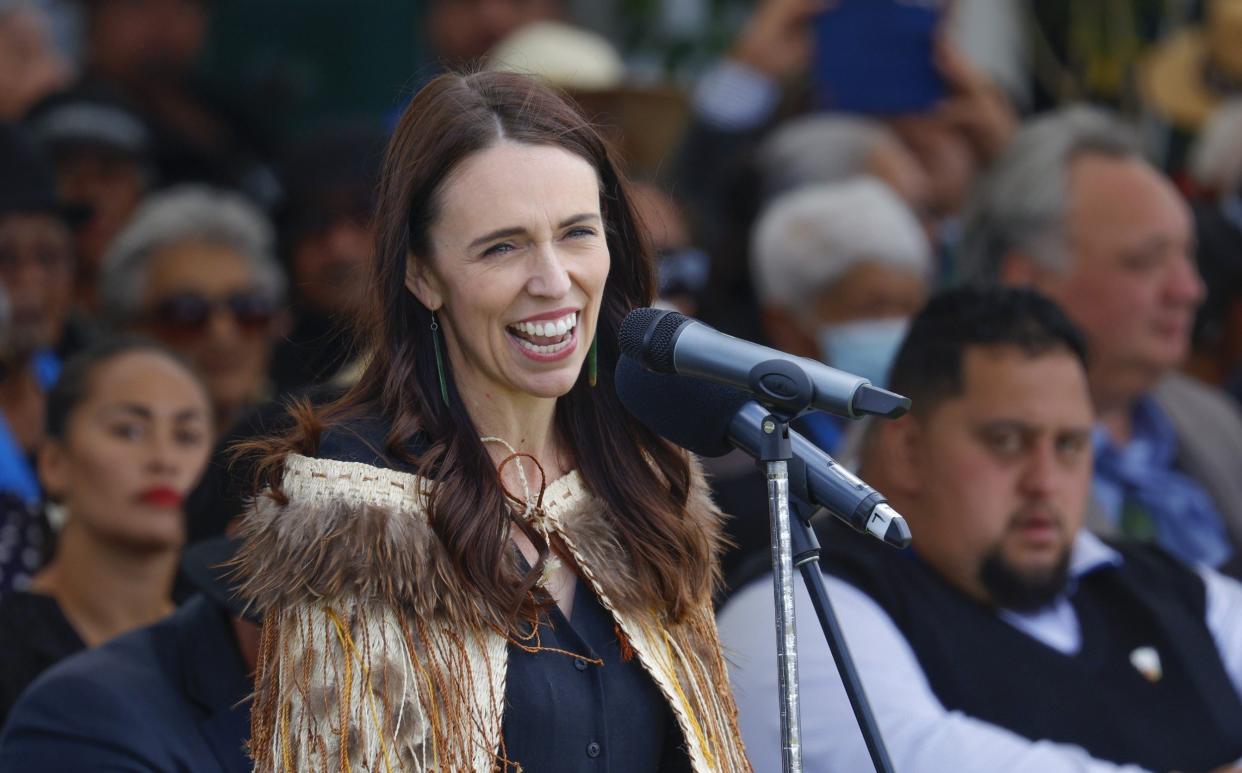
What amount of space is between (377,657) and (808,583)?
62cm

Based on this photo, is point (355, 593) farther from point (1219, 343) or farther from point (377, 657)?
point (1219, 343)

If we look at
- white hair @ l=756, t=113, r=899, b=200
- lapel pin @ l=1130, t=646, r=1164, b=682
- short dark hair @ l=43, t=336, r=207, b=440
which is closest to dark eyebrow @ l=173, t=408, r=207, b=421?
short dark hair @ l=43, t=336, r=207, b=440

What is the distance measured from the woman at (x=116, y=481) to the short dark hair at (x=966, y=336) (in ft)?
5.53

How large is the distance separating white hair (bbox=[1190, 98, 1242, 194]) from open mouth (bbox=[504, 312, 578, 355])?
16.7 ft

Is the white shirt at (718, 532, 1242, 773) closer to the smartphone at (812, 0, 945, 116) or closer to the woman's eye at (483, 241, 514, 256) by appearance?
the woman's eye at (483, 241, 514, 256)

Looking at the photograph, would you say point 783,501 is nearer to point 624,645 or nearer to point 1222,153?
point 624,645

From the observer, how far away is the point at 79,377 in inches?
188

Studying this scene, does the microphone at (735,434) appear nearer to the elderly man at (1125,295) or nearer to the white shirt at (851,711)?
the white shirt at (851,711)

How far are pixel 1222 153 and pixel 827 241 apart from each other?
2277mm

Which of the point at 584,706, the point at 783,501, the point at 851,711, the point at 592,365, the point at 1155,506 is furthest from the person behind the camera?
the point at 1155,506

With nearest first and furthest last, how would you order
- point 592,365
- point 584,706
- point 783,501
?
point 783,501
point 584,706
point 592,365

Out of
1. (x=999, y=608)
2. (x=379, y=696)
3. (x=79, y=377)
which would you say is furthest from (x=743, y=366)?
(x=79, y=377)

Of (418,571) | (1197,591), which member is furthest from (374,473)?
(1197,591)

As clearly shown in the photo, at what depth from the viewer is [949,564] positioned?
4.21m
